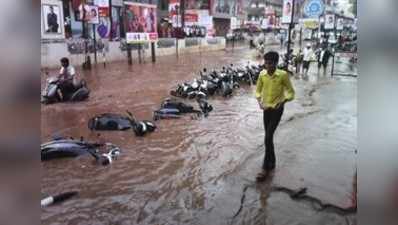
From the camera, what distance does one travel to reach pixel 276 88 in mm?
5273

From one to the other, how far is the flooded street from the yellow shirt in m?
1.07

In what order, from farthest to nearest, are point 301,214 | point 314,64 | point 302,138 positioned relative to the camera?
1. point 314,64
2. point 302,138
3. point 301,214

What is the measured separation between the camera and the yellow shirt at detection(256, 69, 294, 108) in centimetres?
524

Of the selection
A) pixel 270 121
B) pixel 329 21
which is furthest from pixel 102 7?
pixel 270 121

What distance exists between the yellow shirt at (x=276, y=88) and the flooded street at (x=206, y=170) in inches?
42.1

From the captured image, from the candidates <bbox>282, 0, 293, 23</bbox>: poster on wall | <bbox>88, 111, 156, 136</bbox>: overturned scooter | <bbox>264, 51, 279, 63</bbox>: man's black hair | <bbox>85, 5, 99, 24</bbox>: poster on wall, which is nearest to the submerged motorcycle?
<bbox>88, 111, 156, 136</bbox>: overturned scooter

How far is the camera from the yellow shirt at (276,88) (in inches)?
206

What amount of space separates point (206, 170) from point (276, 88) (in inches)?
62.9

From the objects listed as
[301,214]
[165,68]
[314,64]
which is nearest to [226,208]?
[301,214]

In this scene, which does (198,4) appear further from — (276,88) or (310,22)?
(276,88)
